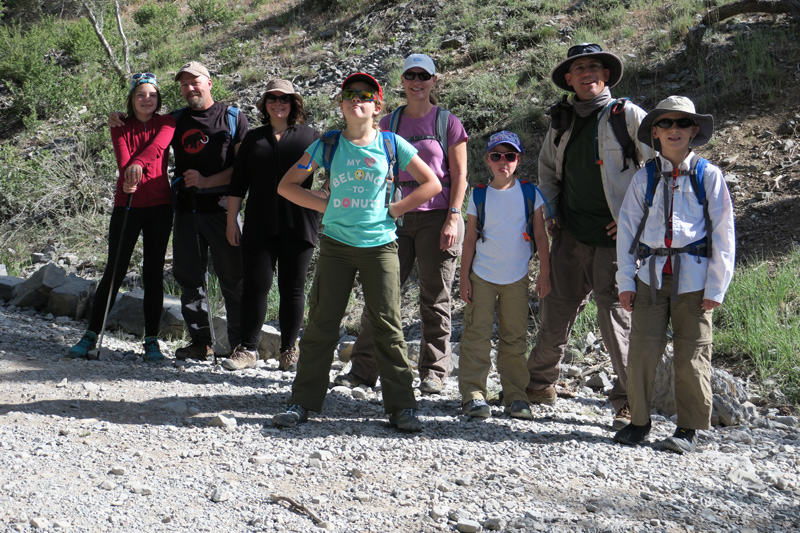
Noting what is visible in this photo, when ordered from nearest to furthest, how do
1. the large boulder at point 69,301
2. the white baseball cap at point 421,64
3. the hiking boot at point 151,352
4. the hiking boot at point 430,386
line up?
the white baseball cap at point 421,64 → the hiking boot at point 430,386 → the hiking boot at point 151,352 → the large boulder at point 69,301

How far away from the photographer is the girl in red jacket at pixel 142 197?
18.8 feet

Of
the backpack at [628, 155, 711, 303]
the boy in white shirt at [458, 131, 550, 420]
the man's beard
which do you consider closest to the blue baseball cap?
the boy in white shirt at [458, 131, 550, 420]

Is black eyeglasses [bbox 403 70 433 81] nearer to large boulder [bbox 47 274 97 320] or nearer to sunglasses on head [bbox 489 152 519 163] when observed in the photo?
sunglasses on head [bbox 489 152 519 163]

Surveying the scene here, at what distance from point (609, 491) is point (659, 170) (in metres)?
1.73

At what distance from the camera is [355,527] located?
3.19 metres

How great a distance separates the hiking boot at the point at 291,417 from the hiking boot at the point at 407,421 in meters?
0.55

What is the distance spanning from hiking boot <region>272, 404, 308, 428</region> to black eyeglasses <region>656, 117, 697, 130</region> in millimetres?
2560

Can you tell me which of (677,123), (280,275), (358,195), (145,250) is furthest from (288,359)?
(677,123)

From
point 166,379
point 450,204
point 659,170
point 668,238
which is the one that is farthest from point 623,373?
point 166,379

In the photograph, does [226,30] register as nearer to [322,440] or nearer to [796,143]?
[796,143]

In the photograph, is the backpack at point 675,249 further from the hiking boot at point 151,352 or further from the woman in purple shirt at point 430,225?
the hiking boot at point 151,352

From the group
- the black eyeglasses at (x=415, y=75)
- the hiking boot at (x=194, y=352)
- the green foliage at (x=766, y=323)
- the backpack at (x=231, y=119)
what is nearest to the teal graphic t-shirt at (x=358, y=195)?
the black eyeglasses at (x=415, y=75)

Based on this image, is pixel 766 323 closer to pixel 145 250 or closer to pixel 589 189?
pixel 589 189

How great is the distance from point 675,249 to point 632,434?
106 cm
